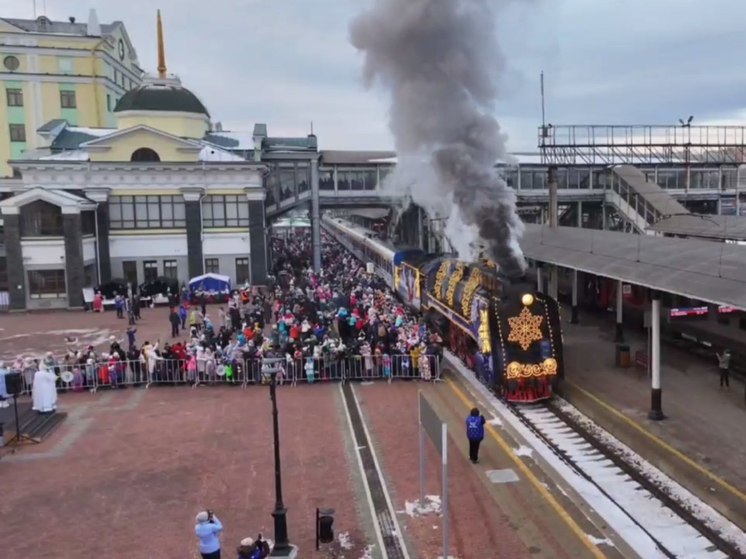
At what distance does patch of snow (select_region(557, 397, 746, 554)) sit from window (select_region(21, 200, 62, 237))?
93.1ft

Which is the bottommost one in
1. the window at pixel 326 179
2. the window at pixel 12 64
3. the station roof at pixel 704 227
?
the station roof at pixel 704 227

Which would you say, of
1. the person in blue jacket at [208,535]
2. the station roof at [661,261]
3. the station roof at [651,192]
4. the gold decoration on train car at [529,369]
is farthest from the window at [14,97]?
the person in blue jacket at [208,535]

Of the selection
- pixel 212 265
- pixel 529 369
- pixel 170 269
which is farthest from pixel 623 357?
pixel 170 269

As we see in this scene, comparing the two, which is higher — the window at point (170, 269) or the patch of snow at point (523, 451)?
the window at point (170, 269)

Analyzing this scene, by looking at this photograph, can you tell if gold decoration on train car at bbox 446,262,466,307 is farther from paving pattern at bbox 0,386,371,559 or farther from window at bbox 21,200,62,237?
window at bbox 21,200,62,237

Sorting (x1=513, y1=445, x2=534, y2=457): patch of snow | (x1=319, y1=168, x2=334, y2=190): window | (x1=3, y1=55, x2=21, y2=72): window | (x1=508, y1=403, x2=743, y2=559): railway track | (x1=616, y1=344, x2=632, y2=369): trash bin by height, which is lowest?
(x1=508, y1=403, x2=743, y2=559): railway track

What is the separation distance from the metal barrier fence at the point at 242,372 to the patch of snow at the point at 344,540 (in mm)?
8826

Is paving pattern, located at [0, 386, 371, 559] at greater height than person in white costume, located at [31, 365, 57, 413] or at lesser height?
lesser

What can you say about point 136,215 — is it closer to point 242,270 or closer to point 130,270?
point 130,270

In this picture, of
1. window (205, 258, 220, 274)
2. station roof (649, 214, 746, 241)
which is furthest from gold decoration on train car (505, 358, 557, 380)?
window (205, 258, 220, 274)

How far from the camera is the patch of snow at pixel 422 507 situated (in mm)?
10446

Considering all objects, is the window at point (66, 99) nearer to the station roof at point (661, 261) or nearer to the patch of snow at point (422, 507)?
the station roof at point (661, 261)

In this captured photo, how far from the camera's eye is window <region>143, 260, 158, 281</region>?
3747 centimetres

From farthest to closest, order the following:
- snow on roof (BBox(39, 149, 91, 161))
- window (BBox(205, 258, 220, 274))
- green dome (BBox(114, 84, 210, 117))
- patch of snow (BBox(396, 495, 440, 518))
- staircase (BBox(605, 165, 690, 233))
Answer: green dome (BBox(114, 84, 210, 117)) < staircase (BBox(605, 165, 690, 233)) < window (BBox(205, 258, 220, 274)) < snow on roof (BBox(39, 149, 91, 161)) < patch of snow (BBox(396, 495, 440, 518))
